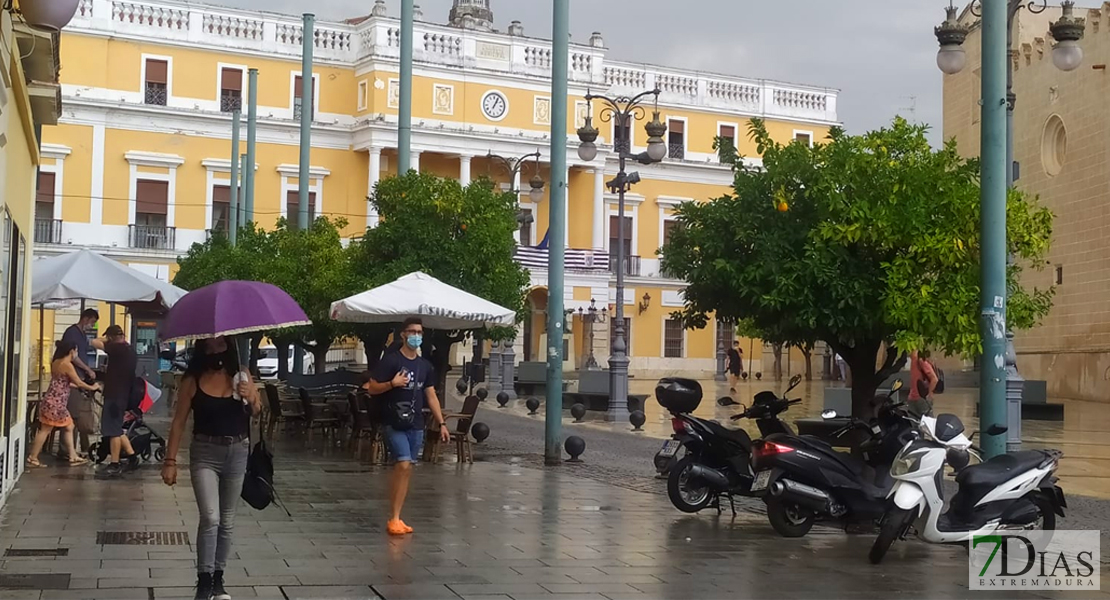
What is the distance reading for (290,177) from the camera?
56.9 metres

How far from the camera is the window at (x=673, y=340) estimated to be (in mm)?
64625

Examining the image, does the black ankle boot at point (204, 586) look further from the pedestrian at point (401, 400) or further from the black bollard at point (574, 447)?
the black bollard at point (574, 447)

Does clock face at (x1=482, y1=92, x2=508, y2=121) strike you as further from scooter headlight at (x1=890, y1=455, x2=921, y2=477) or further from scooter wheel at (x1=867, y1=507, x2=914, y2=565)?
scooter wheel at (x1=867, y1=507, x2=914, y2=565)

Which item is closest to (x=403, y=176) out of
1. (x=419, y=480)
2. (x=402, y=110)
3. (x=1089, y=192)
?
(x=402, y=110)

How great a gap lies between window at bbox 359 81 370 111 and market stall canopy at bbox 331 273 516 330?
39659 mm

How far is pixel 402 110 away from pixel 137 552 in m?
13.3

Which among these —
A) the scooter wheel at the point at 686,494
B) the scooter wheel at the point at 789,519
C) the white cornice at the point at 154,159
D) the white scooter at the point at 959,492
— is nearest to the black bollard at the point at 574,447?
the scooter wheel at the point at 686,494

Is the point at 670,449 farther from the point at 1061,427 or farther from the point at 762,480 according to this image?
the point at 1061,427

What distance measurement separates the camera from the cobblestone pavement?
26.9 feet

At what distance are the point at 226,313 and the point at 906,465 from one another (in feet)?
15.5

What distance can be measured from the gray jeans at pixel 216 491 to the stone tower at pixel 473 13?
56662 mm

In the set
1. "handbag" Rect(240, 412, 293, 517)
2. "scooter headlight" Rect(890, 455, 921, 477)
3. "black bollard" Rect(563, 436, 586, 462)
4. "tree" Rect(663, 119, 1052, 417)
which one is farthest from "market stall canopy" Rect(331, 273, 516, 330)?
"handbag" Rect(240, 412, 293, 517)

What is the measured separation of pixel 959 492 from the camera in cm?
990

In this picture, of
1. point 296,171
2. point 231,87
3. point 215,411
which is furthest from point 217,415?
point 296,171
